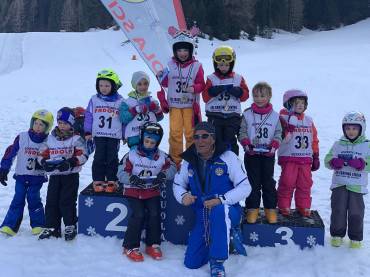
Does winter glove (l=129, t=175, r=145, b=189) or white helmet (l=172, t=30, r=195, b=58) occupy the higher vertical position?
white helmet (l=172, t=30, r=195, b=58)

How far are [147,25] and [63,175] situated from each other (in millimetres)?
2363

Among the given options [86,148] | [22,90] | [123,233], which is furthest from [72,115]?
[22,90]

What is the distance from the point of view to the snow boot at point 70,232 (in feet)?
16.1

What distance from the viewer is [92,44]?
34625 mm

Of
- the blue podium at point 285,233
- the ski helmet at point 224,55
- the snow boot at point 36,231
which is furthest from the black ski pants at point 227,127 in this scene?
the snow boot at point 36,231

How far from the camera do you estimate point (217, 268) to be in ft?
13.7

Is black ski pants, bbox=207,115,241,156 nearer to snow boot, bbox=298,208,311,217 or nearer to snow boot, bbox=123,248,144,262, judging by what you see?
snow boot, bbox=298,208,311,217

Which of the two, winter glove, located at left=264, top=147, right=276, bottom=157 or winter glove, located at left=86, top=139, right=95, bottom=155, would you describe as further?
winter glove, located at left=86, top=139, right=95, bottom=155

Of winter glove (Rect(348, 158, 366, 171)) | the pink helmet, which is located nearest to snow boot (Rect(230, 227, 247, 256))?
winter glove (Rect(348, 158, 366, 171))

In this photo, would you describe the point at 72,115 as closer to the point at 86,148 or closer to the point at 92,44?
the point at 86,148

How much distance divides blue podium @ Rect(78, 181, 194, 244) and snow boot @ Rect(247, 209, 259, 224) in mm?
603

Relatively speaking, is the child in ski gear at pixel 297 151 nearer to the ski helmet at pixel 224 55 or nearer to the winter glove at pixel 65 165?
the ski helmet at pixel 224 55

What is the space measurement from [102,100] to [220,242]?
6.93ft

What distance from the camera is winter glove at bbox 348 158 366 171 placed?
4.77 meters
